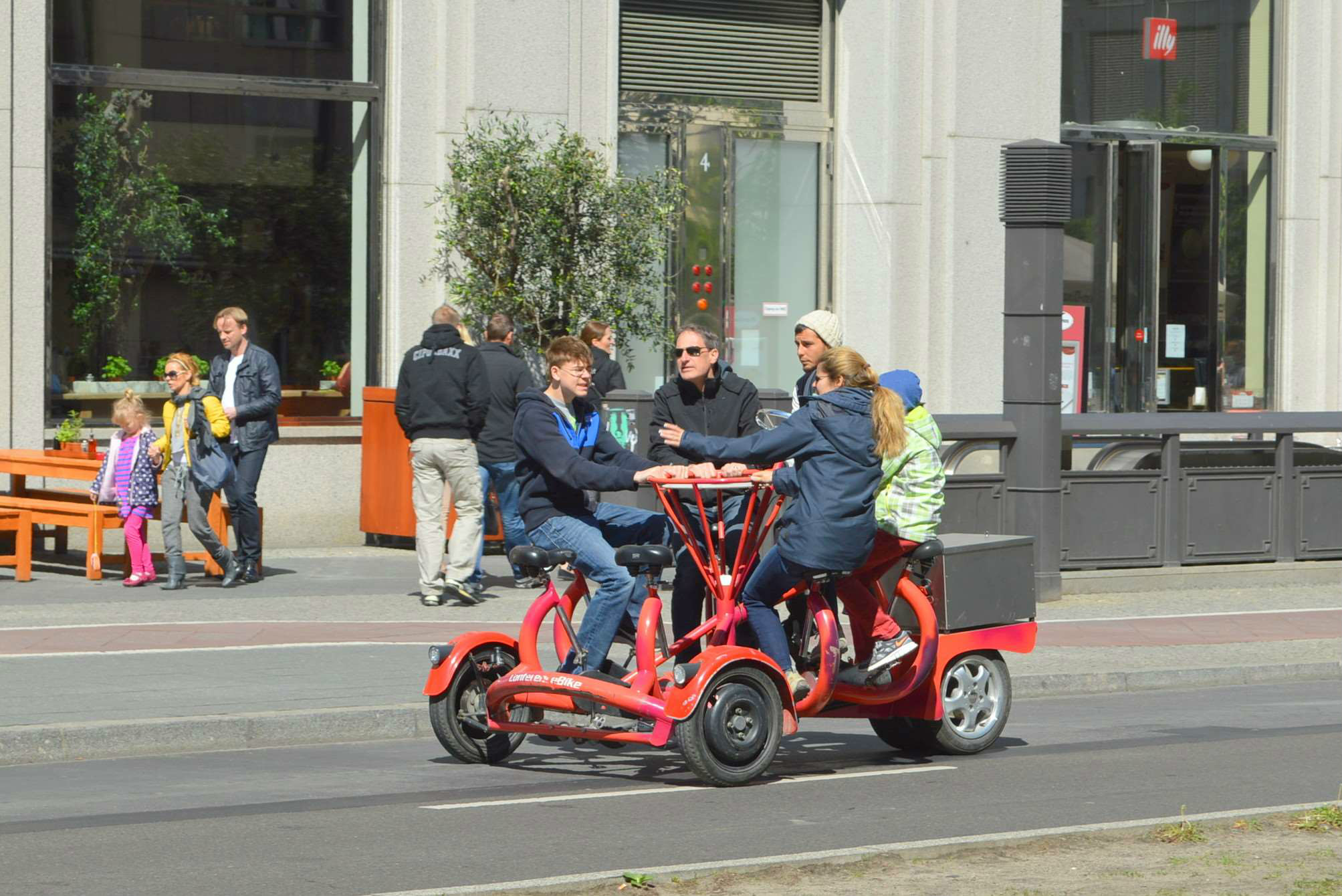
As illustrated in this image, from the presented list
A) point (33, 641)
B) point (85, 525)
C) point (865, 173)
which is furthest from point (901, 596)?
point (865, 173)

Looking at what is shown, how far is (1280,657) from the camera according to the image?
11867 mm

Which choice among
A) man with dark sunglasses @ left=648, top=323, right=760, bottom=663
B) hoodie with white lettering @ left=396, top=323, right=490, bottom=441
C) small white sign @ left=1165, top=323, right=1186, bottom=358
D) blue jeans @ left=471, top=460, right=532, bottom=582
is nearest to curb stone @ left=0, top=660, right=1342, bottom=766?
man with dark sunglasses @ left=648, top=323, right=760, bottom=663

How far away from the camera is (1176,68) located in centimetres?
2195

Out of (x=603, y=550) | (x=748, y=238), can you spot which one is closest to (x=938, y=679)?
(x=603, y=550)

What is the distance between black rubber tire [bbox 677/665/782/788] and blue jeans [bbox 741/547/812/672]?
302 mm

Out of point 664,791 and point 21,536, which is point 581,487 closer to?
point 664,791

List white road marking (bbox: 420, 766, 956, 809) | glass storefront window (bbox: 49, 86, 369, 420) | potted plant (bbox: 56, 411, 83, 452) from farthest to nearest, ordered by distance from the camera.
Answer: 1. glass storefront window (bbox: 49, 86, 369, 420)
2. potted plant (bbox: 56, 411, 83, 452)
3. white road marking (bbox: 420, 766, 956, 809)

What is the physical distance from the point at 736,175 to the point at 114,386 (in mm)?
6652

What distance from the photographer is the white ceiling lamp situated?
72.5 ft

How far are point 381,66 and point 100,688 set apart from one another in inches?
355

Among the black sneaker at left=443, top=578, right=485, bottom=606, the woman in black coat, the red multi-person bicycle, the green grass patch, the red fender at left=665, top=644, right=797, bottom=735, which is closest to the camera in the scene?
the green grass patch

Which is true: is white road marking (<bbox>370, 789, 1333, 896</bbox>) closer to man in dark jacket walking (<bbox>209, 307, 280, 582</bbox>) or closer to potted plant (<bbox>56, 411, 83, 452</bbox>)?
man in dark jacket walking (<bbox>209, 307, 280, 582</bbox>)

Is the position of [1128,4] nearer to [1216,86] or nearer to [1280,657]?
[1216,86]

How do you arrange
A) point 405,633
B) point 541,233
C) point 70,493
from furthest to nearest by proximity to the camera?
point 541,233 → point 70,493 → point 405,633
